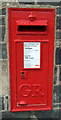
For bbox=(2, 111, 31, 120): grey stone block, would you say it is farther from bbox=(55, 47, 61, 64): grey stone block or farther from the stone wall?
bbox=(55, 47, 61, 64): grey stone block

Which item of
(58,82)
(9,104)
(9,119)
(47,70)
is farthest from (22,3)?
(9,119)

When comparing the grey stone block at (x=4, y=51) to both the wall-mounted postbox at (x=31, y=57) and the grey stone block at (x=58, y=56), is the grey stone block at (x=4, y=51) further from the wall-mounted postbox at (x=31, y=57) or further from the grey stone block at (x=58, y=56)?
the grey stone block at (x=58, y=56)

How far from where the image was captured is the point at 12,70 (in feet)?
6.98

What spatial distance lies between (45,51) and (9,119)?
3.48 ft

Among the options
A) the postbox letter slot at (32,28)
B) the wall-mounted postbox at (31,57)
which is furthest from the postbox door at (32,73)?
the postbox letter slot at (32,28)

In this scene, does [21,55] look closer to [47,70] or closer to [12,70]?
[12,70]

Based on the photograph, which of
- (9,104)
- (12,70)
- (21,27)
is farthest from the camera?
(9,104)

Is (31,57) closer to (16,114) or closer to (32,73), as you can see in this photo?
(32,73)

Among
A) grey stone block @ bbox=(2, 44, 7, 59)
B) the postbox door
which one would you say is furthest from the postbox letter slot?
grey stone block @ bbox=(2, 44, 7, 59)

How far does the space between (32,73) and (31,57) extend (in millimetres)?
202

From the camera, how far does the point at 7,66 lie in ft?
7.17

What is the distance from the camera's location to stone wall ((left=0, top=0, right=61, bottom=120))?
2084mm

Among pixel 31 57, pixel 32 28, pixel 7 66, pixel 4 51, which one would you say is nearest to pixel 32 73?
pixel 31 57

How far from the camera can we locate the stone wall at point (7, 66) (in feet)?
6.84
